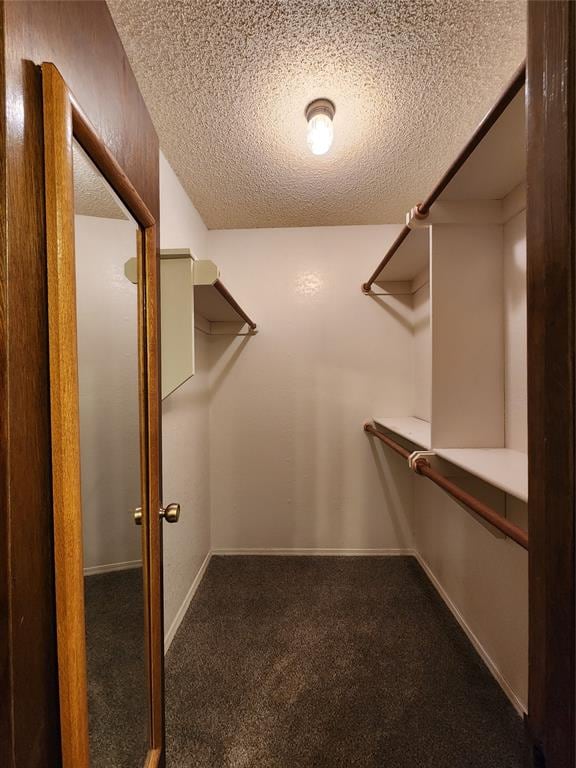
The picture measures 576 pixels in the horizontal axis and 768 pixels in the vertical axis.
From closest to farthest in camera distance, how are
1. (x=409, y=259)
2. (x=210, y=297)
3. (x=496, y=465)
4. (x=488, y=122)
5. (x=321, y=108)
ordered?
(x=488, y=122) → (x=496, y=465) → (x=321, y=108) → (x=210, y=297) → (x=409, y=259)

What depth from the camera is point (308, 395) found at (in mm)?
2314

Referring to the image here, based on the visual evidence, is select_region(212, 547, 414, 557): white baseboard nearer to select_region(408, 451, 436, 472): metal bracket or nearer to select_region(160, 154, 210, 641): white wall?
select_region(160, 154, 210, 641): white wall

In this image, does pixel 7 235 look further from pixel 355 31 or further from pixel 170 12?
pixel 355 31

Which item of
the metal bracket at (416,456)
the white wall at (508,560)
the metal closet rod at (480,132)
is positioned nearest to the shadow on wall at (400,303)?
the metal closet rod at (480,132)

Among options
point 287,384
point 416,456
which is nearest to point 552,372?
point 416,456

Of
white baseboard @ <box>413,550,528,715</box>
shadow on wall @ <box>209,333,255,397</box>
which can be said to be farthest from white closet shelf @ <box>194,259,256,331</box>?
white baseboard @ <box>413,550,528,715</box>

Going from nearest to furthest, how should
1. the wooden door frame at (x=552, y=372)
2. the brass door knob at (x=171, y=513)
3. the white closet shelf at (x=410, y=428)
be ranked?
the wooden door frame at (x=552, y=372), the brass door knob at (x=171, y=513), the white closet shelf at (x=410, y=428)

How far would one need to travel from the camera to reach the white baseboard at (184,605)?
153cm

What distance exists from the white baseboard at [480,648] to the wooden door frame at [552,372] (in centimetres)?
83

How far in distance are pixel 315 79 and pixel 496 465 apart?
1.49 meters

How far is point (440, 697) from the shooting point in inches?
50.0

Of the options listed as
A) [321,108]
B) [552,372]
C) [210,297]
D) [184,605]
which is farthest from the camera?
[184,605]

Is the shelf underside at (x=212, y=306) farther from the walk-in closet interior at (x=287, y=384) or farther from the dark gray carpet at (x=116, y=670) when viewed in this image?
the dark gray carpet at (x=116, y=670)

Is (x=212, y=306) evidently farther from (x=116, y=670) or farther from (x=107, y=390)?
(x=116, y=670)
